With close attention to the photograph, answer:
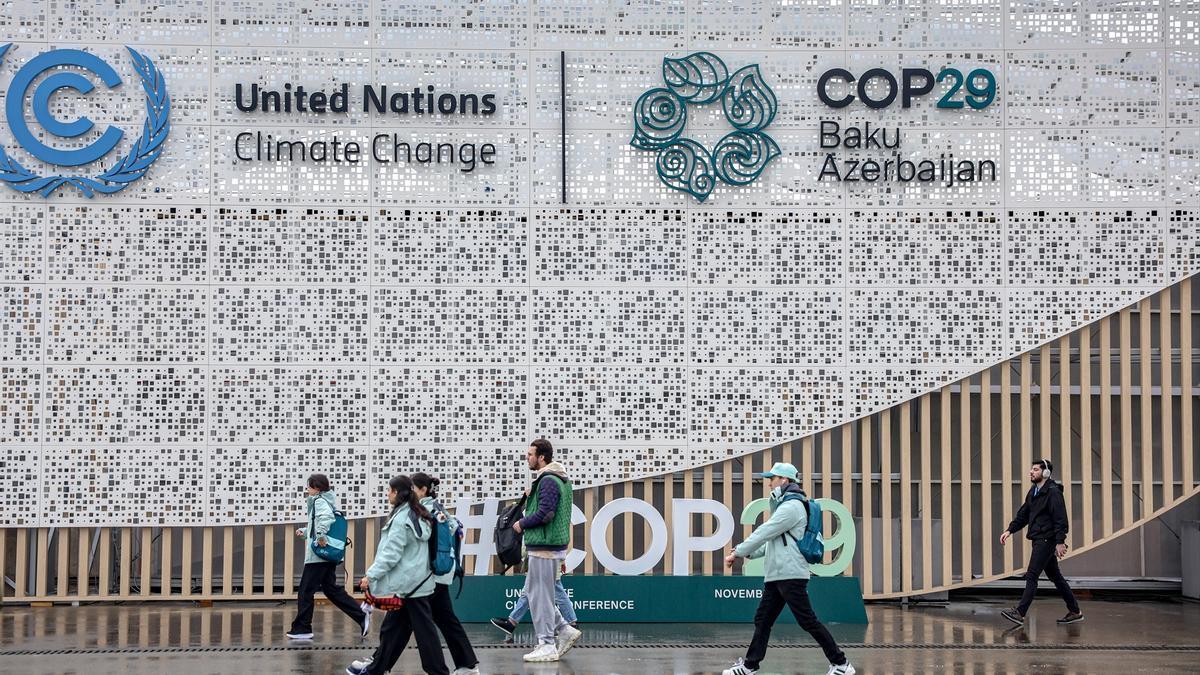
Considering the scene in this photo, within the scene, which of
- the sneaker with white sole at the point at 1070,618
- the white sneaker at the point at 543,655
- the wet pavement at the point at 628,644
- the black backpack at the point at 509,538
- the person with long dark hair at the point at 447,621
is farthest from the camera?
the sneaker with white sole at the point at 1070,618

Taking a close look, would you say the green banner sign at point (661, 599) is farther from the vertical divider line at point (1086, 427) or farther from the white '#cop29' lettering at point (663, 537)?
the vertical divider line at point (1086, 427)

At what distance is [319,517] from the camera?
40.8 feet

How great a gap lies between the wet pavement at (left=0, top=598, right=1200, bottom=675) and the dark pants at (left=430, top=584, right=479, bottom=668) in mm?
588

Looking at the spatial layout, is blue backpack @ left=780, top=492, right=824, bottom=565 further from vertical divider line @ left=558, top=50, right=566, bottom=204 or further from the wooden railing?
vertical divider line @ left=558, top=50, right=566, bottom=204

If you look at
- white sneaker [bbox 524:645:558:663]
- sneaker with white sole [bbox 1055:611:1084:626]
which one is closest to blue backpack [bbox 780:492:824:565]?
white sneaker [bbox 524:645:558:663]

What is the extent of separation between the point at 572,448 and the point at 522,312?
1.63 metres

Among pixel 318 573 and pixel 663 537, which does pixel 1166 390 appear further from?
pixel 318 573

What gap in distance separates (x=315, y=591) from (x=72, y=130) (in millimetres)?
6376

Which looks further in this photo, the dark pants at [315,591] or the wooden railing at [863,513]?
the wooden railing at [863,513]

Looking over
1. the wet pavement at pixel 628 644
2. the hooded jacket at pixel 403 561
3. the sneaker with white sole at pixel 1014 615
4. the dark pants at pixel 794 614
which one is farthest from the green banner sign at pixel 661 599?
the hooded jacket at pixel 403 561

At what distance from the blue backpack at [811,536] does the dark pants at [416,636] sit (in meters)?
2.91

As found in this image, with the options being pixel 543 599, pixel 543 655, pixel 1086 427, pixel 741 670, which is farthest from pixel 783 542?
pixel 1086 427

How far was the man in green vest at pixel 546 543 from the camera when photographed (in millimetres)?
11430

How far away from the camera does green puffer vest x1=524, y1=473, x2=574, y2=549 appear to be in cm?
1149
